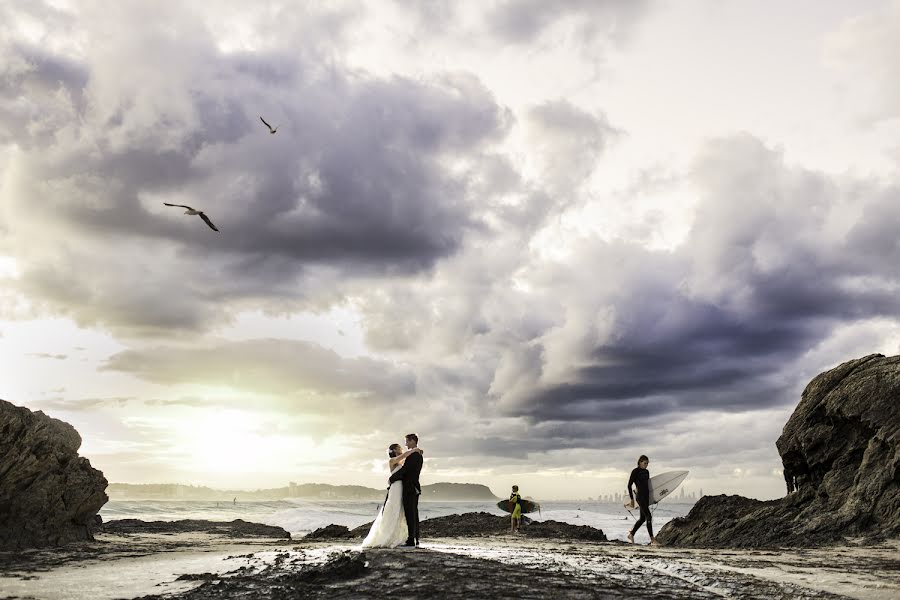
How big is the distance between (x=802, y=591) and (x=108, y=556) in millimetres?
14586

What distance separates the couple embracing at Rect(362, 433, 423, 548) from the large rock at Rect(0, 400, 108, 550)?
10.1 metres

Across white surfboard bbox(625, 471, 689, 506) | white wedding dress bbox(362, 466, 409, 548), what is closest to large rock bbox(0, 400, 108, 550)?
white wedding dress bbox(362, 466, 409, 548)

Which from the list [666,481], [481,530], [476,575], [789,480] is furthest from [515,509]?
[476,575]

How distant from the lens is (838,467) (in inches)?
690

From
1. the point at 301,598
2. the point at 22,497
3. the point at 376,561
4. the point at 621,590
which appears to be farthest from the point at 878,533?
the point at 22,497

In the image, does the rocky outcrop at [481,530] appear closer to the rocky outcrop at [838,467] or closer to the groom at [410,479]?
the rocky outcrop at [838,467]

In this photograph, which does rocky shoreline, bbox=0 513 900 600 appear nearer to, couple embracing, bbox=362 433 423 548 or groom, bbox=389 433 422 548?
couple embracing, bbox=362 433 423 548

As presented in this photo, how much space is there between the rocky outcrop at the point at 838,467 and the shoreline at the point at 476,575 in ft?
5.62

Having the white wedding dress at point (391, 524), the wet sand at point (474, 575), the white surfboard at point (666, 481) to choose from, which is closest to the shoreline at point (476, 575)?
the wet sand at point (474, 575)

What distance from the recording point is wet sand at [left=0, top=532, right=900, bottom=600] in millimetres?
8547

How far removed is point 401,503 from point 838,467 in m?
12.2

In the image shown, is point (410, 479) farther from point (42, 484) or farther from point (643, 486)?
point (42, 484)

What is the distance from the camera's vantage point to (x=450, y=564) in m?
10.3

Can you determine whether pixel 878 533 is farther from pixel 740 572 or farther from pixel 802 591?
pixel 802 591
